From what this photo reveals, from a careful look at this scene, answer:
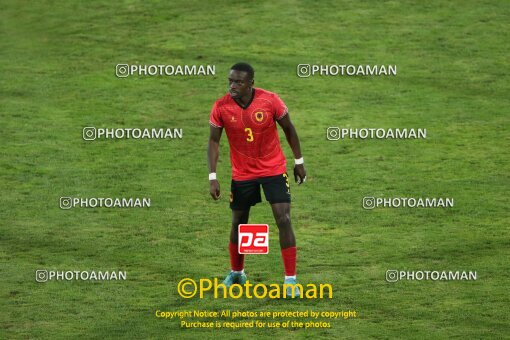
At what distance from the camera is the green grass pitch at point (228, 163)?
13750 mm

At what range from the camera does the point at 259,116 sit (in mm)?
13641

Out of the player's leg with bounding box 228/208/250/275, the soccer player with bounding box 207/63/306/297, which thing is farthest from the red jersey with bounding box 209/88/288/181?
the player's leg with bounding box 228/208/250/275

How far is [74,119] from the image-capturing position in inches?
798

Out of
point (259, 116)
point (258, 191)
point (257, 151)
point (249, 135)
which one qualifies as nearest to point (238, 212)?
point (258, 191)

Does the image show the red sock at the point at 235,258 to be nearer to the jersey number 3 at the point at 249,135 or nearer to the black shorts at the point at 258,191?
the black shorts at the point at 258,191

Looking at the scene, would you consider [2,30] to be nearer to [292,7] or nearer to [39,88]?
[39,88]

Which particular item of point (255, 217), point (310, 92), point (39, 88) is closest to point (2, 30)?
point (39, 88)

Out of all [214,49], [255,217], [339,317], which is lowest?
[339,317]

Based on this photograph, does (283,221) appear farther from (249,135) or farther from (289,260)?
(249,135)

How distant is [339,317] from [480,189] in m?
5.09

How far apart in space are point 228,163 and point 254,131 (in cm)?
514

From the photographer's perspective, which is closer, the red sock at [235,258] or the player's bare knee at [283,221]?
the player's bare knee at [283,221]

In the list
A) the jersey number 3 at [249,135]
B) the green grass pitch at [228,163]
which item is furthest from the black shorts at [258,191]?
the green grass pitch at [228,163]

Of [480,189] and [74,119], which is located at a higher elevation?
[74,119]
